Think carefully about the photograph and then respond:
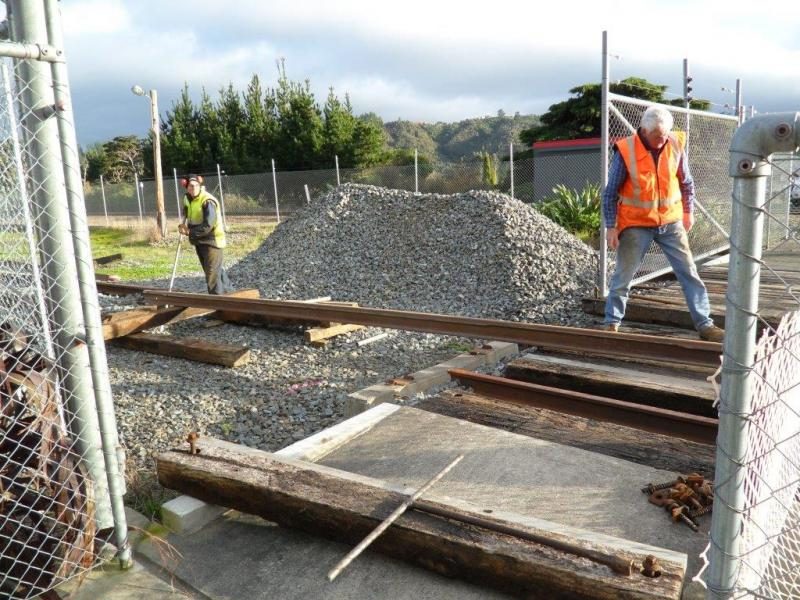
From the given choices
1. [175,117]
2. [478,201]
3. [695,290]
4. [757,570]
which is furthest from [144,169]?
[757,570]

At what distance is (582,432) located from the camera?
4.22 m

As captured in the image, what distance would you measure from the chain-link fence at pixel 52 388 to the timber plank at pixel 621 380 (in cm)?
356

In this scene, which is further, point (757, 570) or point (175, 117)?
point (175, 117)

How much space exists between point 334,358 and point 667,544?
4.80 meters

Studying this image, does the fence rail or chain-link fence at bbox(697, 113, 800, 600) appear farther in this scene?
the fence rail

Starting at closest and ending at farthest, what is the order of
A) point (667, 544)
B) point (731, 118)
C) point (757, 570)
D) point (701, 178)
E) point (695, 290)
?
1. point (757, 570)
2. point (667, 544)
3. point (695, 290)
4. point (701, 178)
5. point (731, 118)

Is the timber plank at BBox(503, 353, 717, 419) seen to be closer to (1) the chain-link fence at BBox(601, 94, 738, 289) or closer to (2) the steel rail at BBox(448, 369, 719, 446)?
(2) the steel rail at BBox(448, 369, 719, 446)

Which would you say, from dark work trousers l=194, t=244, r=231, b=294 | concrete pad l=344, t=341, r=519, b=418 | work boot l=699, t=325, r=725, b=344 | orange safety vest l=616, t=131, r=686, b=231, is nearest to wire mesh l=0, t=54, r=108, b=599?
concrete pad l=344, t=341, r=519, b=418

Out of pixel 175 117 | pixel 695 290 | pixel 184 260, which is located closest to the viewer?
pixel 695 290

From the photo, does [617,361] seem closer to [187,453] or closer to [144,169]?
[187,453]

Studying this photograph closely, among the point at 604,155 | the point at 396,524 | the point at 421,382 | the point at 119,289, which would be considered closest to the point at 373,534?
the point at 396,524

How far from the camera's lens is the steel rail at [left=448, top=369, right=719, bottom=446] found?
13.8 ft

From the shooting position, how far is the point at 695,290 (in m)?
6.29

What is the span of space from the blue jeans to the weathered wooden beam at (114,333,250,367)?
3941mm
